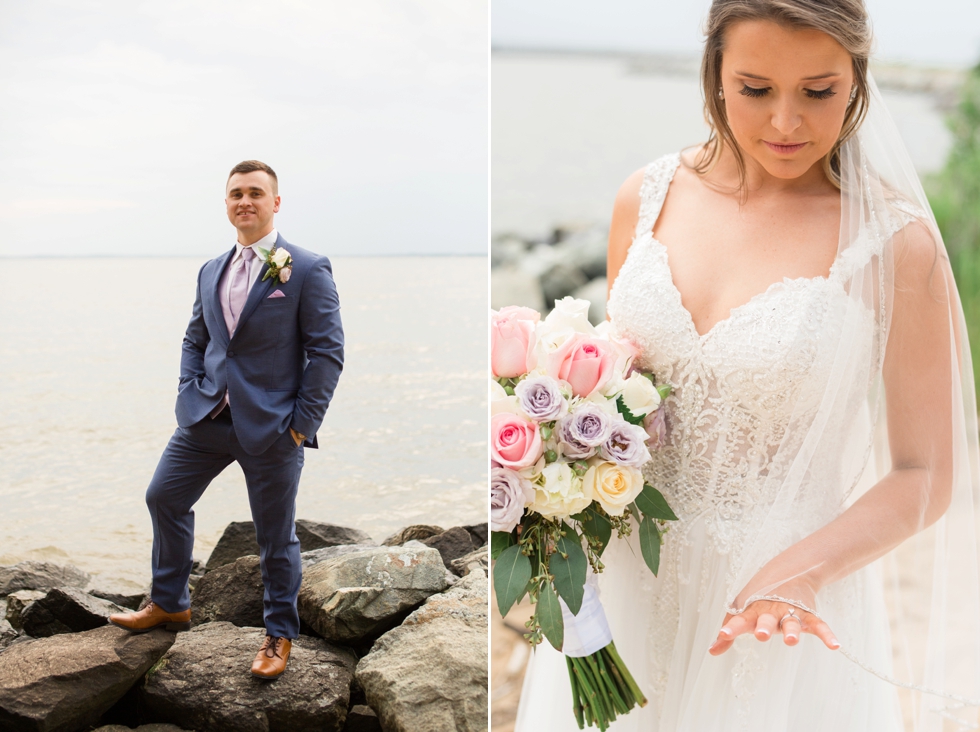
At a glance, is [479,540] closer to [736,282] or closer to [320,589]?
[320,589]

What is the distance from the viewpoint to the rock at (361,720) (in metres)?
1.92

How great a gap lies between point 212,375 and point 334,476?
42 cm

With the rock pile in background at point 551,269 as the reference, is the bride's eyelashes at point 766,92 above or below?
below

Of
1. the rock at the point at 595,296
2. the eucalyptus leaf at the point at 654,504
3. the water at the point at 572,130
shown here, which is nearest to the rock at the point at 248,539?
the eucalyptus leaf at the point at 654,504

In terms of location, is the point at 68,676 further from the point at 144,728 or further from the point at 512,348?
the point at 512,348

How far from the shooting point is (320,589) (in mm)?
1943

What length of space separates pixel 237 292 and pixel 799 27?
4.19ft

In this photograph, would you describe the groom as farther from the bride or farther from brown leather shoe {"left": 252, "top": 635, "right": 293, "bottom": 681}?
the bride

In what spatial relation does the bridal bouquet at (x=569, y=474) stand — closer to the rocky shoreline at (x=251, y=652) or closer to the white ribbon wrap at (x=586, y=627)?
the white ribbon wrap at (x=586, y=627)

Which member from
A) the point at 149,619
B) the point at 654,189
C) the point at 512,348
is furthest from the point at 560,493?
the point at 149,619

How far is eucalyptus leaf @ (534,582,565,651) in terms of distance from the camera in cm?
112

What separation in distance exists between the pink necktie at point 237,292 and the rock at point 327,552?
0.61 m

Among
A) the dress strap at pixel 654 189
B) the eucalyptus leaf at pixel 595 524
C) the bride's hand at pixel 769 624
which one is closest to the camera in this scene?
the bride's hand at pixel 769 624

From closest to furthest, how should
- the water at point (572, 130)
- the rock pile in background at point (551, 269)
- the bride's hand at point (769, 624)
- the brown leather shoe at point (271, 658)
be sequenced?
1. the bride's hand at point (769, 624)
2. the brown leather shoe at point (271, 658)
3. the rock pile in background at point (551, 269)
4. the water at point (572, 130)
